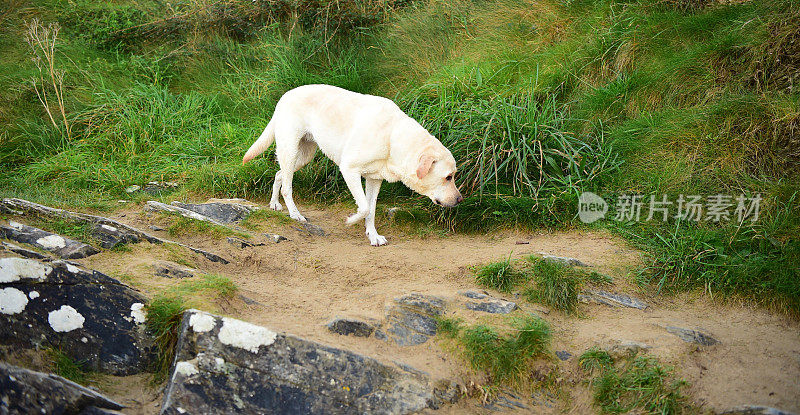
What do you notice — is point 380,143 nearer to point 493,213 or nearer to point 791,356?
point 493,213

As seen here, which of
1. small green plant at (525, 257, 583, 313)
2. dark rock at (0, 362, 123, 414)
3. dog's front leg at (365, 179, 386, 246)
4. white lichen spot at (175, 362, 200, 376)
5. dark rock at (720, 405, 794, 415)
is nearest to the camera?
dark rock at (0, 362, 123, 414)

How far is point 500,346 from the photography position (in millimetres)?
3555

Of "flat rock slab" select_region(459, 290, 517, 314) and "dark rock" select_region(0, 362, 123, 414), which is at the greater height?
"dark rock" select_region(0, 362, 123, 414)

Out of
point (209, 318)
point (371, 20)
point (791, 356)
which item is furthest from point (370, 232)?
point (371, 20)

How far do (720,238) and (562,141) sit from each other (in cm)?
165

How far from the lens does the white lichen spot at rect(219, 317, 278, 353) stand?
319cm

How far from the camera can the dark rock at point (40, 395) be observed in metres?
2.69

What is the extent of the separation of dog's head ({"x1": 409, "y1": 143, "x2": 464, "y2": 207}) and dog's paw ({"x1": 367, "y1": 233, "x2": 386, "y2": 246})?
1.86 feet

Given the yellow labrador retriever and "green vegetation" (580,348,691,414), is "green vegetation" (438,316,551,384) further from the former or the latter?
the yellow labrador retriever

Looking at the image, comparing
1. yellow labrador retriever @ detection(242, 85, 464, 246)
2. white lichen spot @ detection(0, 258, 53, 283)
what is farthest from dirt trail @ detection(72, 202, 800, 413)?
yellow labrador retriever @ detection(242, 85, 464, 246)

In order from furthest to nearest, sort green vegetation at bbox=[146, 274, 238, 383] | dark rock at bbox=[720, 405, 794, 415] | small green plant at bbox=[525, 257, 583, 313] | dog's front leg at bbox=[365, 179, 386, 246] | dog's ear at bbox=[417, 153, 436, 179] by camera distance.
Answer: dog's front leg at bbox=[365, 179, 386, 246] → dog's ear at bbox=[417, 153, 436, 179] → small green plant at bbox=[525, 257, 583, 313] → green vegetation at bbox=[146, 274, 238, 383] → dark rock at bbox=[720, 405, 794, 415]

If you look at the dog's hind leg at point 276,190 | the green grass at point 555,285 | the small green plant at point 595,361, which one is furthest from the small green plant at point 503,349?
the dog's hind leg at point 276,190

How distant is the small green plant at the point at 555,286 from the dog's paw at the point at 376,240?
1451 millimetres

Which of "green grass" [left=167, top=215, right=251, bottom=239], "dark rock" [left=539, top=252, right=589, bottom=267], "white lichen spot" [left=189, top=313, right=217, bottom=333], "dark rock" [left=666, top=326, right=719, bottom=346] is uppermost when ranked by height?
"white lichen spot" [left=189, top=313, right=217, bottom=333]
